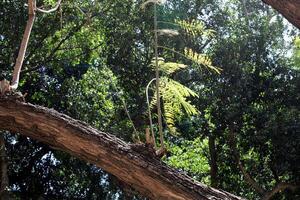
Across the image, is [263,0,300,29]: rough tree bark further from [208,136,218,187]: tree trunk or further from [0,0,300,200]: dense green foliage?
[208,136,218,187]: tree trunk

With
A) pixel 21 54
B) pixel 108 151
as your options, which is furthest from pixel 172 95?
pixel 21 54

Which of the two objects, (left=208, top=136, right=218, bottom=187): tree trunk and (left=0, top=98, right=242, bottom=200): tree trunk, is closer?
(left=0, top=98, right=242, bottom=200): tree trunk

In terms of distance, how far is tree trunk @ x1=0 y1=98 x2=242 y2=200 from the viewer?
249 cm

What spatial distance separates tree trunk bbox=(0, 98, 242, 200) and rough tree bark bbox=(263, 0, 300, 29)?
94cm

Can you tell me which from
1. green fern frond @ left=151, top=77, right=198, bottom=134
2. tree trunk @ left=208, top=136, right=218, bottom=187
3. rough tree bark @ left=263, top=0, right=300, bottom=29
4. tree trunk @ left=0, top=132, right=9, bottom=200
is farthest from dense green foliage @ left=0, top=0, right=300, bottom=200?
rough tree bark @ left=263, top=0, right=300, bottom=29

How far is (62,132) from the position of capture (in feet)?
9.04

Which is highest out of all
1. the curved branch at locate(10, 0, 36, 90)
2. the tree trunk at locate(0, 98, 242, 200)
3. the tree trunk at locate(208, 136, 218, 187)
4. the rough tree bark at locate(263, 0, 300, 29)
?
the rough tree bark at locate(263, 0, 300, 29)

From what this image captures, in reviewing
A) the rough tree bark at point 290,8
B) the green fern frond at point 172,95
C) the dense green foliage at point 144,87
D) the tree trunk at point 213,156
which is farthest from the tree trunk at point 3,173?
the rough tree bark at point 290,8

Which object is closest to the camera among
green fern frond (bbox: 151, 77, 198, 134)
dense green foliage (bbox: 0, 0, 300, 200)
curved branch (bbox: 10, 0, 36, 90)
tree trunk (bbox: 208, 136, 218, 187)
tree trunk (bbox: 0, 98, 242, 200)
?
tree trunk (bbox: 0, 98, 242, 200)

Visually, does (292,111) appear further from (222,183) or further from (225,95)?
(222,183)

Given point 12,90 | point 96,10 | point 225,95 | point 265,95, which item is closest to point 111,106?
point 96,10

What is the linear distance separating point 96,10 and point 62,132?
465cm

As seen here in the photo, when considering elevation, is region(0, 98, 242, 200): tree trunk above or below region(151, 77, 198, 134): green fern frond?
below

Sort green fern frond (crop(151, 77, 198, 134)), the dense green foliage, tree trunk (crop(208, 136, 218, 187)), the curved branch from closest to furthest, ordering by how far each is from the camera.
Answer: green fern frond (crop(151, 77, 198, 134)) → the curved branch → the dense green foliage → tree trunk (crop(208, 136, 218, 187))
